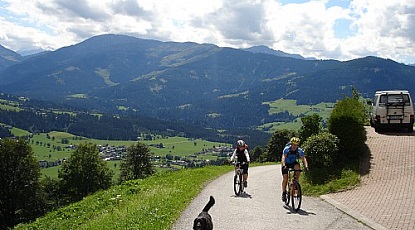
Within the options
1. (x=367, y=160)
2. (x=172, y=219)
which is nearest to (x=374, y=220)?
(x=172, y=219)

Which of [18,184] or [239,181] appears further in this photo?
[18,184]

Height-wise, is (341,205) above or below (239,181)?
below

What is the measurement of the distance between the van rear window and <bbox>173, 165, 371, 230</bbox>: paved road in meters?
12.4

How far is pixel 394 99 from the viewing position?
25.4 meters

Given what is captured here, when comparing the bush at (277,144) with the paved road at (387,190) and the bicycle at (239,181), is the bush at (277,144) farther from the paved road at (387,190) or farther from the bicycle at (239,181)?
the bicycle at (239,181)

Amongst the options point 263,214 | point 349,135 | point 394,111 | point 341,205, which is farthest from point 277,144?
point 263,214

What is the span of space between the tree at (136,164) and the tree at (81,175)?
706 centimetres

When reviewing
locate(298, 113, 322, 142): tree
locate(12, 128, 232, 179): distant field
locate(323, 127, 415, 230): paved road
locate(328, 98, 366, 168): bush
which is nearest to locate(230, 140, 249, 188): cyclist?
locate(323, 127, 415, 230): paved road

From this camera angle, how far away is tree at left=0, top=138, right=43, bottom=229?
139ft

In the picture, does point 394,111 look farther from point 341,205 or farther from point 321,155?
point 341,205

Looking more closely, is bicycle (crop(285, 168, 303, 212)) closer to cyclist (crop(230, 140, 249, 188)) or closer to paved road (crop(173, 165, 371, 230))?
paved road (crop(173, 165, 371, 230))

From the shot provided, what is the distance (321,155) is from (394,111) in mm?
9721

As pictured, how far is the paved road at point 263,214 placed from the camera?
11188mm

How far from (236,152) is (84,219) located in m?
6.64
